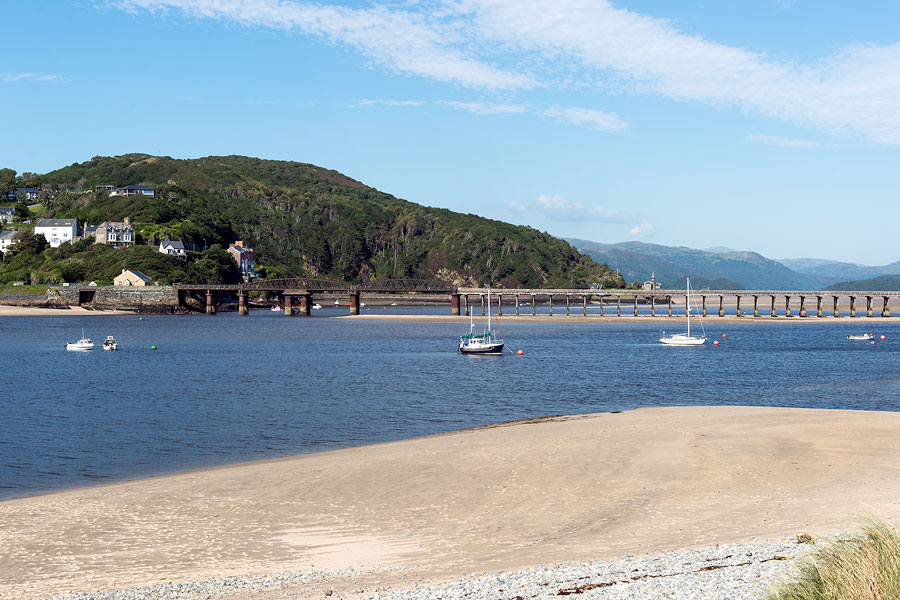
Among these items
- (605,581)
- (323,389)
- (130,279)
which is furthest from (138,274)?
(605,581)

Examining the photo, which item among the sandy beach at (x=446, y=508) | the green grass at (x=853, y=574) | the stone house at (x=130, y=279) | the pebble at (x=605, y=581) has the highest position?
the stone house at (x=130, y=279)

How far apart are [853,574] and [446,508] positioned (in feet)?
37.4

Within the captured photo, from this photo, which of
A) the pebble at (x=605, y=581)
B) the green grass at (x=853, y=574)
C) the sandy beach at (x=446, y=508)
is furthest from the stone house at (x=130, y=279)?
the green grass at (x=853, y=574)

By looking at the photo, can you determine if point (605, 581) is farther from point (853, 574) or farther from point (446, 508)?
point (446, 508)

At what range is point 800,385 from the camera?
178 feet

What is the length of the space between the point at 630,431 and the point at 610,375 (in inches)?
1160

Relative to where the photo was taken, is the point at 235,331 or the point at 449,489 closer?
the point at 449,489

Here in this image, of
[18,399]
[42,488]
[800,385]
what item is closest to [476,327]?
[800,385]

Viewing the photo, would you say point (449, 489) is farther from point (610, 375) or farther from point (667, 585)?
point (610, 375)

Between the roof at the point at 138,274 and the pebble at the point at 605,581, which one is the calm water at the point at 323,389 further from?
the roof at the point at 138,274

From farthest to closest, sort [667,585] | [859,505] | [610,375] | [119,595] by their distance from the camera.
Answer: [610,375], [859,505], [119,595], [667,585]

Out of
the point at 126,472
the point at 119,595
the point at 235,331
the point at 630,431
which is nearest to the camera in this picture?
the point at 119,595

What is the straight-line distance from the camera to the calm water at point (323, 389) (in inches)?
1246

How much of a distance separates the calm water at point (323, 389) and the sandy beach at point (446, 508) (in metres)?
4.95
